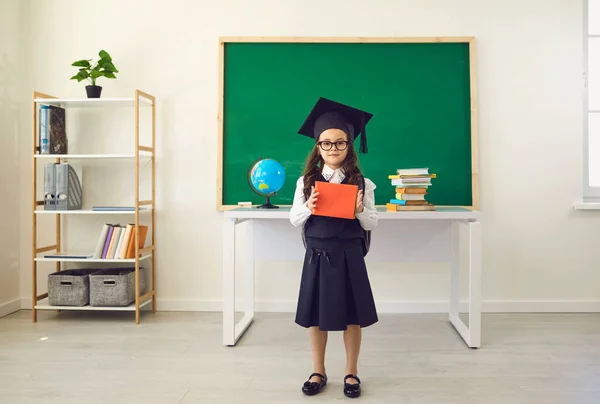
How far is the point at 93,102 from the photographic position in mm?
3543

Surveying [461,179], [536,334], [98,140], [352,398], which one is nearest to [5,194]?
[98,140]

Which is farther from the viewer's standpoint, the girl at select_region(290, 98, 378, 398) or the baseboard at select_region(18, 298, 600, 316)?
the baseboard at select_region(18, 298, 600, 316)

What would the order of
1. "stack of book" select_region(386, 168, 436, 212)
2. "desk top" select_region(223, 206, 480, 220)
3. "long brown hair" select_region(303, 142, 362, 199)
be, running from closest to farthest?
"long brown hair" select_region(303, 142, 362, 199) < "desk top" select_region(223, 206, 480, 220) < "stack of book" select_region(386, 168, 436, 212)

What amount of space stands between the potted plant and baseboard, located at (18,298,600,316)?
1517mm

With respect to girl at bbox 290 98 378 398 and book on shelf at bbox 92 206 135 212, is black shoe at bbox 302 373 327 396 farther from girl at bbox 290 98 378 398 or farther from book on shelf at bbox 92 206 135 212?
book on shelf at bbox 92 206 135 212

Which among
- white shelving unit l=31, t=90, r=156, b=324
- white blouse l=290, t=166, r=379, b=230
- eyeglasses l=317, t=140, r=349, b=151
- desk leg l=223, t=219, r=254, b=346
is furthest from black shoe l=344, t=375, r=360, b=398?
white shelving unit l=31, t=90, r=156, b=324

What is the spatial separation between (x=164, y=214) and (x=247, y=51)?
1.28 metres

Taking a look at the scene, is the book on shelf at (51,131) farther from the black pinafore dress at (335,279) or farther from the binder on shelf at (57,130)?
the black pinafore dress at (335,279)

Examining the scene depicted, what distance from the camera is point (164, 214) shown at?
3.78m

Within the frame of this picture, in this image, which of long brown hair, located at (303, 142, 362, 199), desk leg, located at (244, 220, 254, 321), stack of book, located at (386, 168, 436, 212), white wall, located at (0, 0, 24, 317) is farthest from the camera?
white wall, located at (0, 0, 24, 317)

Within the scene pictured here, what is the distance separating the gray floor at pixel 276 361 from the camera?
226 centimetres

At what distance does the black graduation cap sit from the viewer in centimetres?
230

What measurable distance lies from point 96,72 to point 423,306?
268 centimetres

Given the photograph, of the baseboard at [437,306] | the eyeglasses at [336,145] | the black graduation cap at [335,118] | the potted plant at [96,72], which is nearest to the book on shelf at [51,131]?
the potted plant at [96,72]
